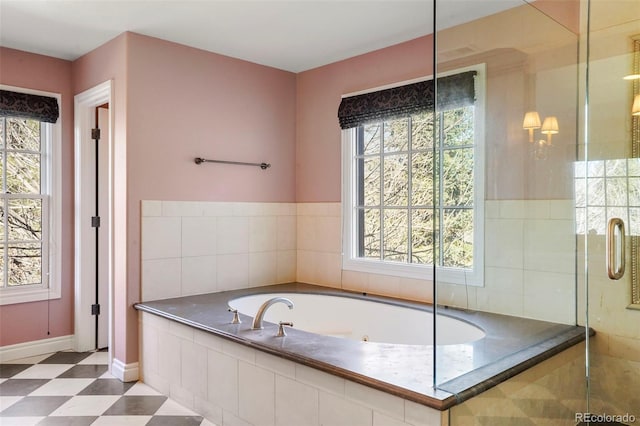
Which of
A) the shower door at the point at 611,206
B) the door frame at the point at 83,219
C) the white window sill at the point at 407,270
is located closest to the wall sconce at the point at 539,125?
the shower door at the point at 611,206

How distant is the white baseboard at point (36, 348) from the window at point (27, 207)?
0.35 m

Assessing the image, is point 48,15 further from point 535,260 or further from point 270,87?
point 535,260

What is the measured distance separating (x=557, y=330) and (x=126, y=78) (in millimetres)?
3049

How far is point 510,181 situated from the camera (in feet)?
8.46

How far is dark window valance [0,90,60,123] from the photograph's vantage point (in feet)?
11.6

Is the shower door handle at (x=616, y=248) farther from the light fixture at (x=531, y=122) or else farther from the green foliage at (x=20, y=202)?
the green foliage at (x=20, y=202)

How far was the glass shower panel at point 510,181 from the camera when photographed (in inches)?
87.6

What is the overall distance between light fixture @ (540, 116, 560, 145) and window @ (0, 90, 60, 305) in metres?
3.53

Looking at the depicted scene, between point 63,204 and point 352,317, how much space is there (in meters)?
2.47

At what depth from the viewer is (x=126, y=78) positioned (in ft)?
10.6

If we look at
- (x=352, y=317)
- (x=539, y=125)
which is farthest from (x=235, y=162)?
(x=539, y=125)

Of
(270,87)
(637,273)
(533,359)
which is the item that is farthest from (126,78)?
(637,273)

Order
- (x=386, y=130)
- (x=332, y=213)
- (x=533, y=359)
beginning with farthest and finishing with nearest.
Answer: (x=332, y=213)
(x=386, y=130)
(x=533, y=359)

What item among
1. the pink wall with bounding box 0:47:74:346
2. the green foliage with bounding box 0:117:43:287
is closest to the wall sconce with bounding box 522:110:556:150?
the pink wall with bounding box 0:47:74:346
